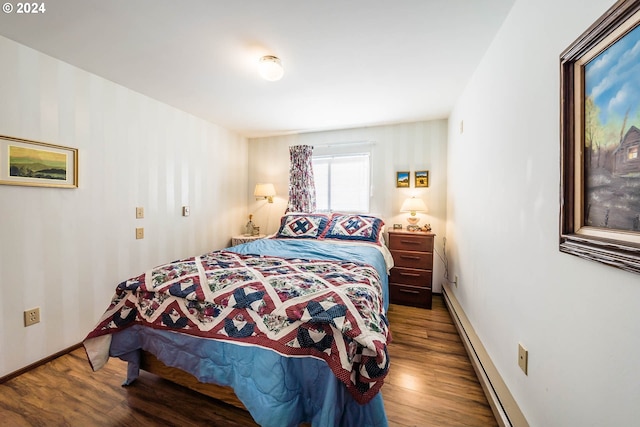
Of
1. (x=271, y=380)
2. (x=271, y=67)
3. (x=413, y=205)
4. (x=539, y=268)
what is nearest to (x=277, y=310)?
(x=271, y=380)

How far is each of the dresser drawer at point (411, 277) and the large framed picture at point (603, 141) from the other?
1.95 meters

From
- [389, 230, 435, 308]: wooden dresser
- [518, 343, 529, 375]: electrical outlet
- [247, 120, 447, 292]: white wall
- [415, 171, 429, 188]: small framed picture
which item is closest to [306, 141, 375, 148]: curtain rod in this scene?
[247, 120, 447, 292]: white wall

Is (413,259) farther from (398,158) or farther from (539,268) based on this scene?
(539,268)

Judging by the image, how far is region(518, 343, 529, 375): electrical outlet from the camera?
1.16m

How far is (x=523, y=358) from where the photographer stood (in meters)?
1.18

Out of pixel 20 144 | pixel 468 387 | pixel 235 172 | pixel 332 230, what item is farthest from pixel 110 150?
pixel 468 387

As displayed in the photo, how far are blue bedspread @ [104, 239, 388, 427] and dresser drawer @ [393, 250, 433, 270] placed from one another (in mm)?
1916

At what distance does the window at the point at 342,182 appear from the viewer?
3430 mm

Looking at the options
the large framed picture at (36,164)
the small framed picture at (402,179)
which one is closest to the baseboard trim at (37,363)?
the large framed picture at (36,164)

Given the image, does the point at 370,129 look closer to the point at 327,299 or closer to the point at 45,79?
the point at 327,299

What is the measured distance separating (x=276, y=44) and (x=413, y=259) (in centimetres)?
244

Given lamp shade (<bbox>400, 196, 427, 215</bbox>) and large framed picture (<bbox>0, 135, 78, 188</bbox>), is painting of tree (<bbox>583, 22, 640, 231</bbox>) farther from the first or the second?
large framed picture (<bbox>0, 135, 78, 188</bbox>)

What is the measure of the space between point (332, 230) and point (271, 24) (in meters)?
2.02

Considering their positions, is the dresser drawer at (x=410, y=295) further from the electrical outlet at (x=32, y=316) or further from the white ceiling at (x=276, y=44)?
the electrical outlet at (x=32, y=316)
